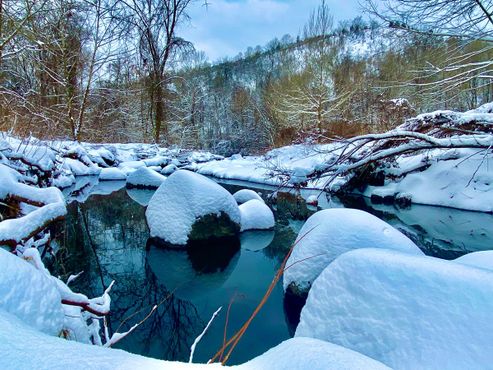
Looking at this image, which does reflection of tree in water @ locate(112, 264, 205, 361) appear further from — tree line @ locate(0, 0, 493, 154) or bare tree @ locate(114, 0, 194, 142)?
bare tree @ locate(114, 0, 194, 142)

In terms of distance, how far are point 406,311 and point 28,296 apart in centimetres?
142

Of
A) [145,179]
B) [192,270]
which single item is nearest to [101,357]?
[192,270]

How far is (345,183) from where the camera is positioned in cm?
981

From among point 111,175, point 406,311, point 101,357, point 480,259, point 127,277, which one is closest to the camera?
point 101,357

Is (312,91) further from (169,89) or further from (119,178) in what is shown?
(119,178)

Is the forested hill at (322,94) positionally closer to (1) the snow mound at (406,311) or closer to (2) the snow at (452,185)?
(2) the snow at (452,185)

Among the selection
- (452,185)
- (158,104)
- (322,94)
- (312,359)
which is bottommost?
(312,359)

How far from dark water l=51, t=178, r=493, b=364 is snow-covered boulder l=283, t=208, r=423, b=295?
52 cm

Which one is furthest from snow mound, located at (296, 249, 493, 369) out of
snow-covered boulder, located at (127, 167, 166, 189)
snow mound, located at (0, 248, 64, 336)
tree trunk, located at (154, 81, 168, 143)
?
tree trunk, located at (154, 81, 168, 143)

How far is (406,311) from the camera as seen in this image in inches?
56.5

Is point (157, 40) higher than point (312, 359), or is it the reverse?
point (157, 40)

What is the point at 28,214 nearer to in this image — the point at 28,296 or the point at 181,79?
the point at 28,296

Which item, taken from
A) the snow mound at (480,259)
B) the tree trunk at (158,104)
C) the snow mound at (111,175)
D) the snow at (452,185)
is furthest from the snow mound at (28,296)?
the tree trunk at (158,104)

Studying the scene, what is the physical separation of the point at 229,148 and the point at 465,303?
81.2ft
